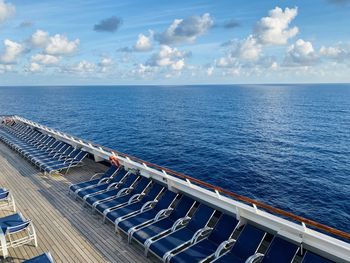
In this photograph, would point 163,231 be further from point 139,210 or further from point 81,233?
point 81,233

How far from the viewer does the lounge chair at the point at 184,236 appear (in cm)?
530

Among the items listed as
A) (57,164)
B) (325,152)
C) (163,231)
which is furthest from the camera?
(325,152)

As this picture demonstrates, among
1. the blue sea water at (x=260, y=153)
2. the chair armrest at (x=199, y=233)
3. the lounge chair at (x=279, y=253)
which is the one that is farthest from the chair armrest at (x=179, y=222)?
the blue sea water at (x=260, y=153)

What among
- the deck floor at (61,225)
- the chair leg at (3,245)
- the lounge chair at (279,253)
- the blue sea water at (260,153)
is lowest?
the chair leg at (3,245)

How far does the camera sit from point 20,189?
9.40 meters

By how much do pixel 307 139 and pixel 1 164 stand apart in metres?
31.6

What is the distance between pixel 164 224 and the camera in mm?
6344

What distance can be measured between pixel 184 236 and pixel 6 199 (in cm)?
572

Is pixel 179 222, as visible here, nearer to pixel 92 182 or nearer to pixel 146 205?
pixel 146 205

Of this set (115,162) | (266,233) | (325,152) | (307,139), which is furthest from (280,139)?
(266,233)

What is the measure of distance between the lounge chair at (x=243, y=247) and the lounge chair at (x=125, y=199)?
9.87 feet

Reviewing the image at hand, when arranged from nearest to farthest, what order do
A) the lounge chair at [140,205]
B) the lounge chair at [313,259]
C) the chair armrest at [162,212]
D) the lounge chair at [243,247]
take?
the lounge chair at [313,259] → the lounge chair at [243,247] → the chair armrest at [162,212] → the lounge chair at [140,205]

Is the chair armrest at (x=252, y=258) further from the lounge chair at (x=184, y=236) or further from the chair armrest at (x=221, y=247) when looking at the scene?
the lounge chair at (x=184, y=236)

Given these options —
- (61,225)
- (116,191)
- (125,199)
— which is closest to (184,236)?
(125,199)
